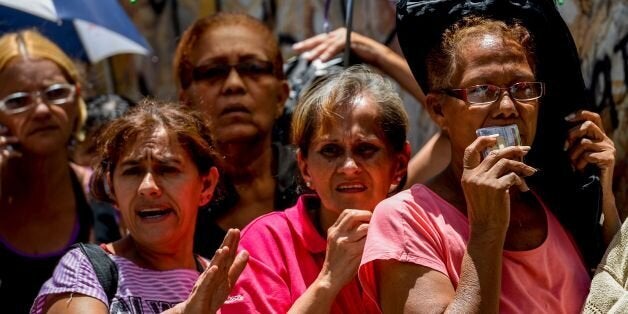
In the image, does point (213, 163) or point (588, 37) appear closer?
point (213, 163)

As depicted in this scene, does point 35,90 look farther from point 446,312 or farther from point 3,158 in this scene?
point 446,312

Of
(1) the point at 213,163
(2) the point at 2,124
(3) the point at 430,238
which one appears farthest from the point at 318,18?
(3) the point at 430,238

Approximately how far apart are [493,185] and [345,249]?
506 millimetres

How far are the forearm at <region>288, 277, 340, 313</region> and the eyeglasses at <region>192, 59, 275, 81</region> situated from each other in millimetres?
1553

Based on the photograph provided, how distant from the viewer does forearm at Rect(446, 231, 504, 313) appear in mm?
2980

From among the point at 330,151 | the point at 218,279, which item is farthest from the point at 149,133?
the point at 218,279

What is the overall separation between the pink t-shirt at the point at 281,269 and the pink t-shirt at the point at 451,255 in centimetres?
27

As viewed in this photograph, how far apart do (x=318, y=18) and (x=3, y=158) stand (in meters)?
1.86

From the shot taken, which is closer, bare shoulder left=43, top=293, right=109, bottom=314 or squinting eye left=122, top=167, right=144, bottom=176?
bare shoulder left=43, top=293, right=109, bottom=314

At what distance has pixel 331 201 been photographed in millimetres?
3613

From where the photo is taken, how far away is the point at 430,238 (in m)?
3.13

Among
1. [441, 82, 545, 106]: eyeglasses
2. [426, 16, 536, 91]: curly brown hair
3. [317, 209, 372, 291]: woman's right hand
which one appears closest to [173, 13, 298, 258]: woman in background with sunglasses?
[317, 209, 372, 291]: woman's right hand

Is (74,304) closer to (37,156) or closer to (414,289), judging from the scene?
(414,289)

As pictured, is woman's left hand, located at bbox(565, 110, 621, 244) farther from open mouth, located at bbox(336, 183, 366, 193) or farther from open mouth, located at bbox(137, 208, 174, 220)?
open mouth, located at bbox(137, 208, 174, 220)
